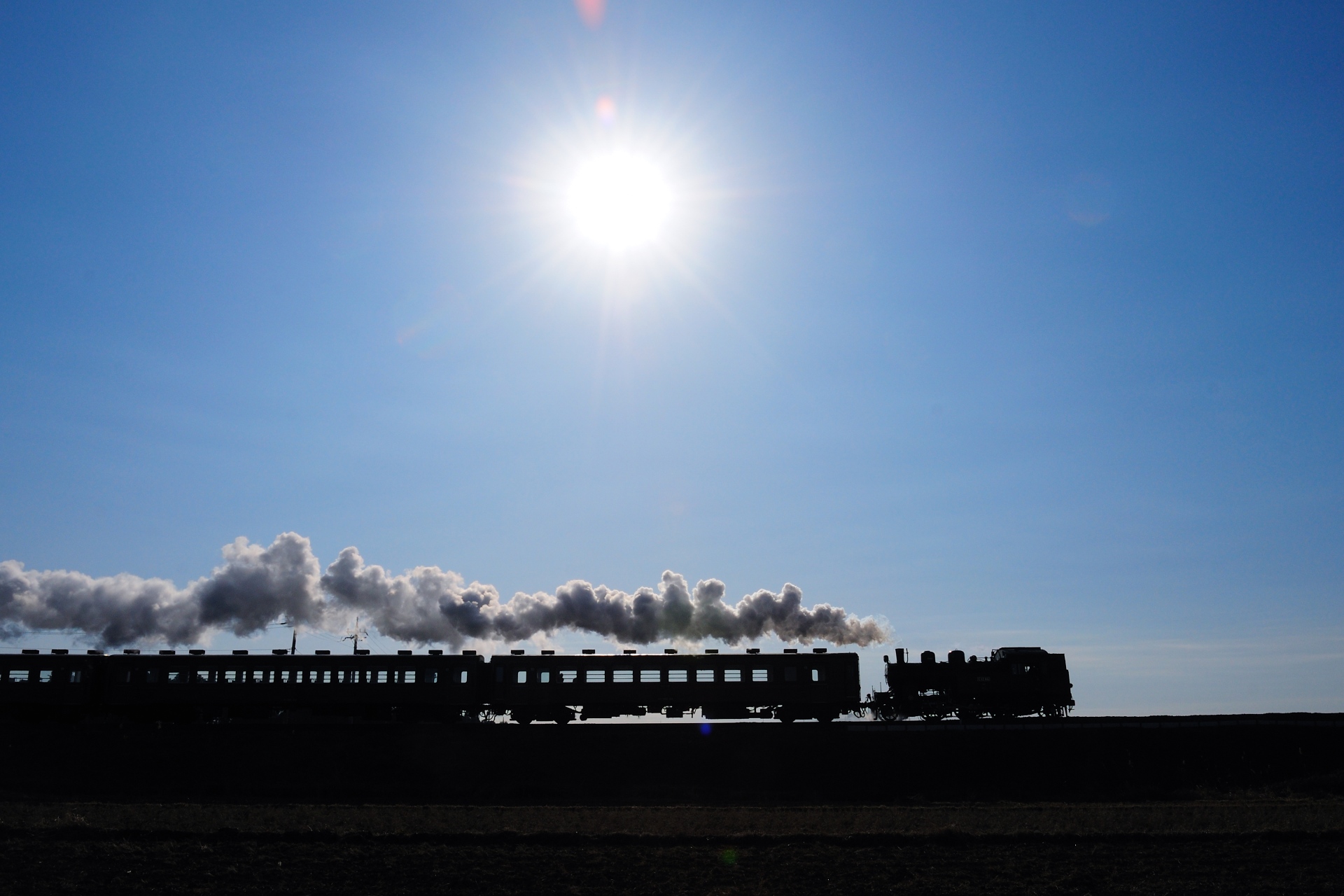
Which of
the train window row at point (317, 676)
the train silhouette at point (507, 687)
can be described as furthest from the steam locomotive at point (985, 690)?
the train window row at point (317, 676)

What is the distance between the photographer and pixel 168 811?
2378 centimetres

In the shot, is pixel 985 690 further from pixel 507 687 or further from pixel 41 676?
pixel 41 676

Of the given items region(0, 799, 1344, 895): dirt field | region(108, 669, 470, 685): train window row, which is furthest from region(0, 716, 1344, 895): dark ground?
region(108, 669, 470, 685): train window row

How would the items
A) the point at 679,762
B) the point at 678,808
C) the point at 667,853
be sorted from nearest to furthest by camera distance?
the point at 667,853 < the point at 678,808 < the point at 679,762

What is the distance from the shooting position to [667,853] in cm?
1817

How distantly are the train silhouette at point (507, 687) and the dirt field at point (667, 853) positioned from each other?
49.4 feet

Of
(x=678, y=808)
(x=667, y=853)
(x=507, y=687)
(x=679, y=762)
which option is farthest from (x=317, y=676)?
(x=667, y=853)

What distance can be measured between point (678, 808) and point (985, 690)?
61.1 feet

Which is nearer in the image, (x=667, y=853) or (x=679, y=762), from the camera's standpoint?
(x=667, y=853)

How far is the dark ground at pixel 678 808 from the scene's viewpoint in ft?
53.8

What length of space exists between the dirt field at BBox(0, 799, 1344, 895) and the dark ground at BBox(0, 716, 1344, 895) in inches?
2.9

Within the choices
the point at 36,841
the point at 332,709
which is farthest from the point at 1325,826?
the point at 332,709

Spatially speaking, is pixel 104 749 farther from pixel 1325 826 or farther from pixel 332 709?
pixel 1325 826

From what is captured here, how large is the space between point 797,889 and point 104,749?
3100 centimetres
